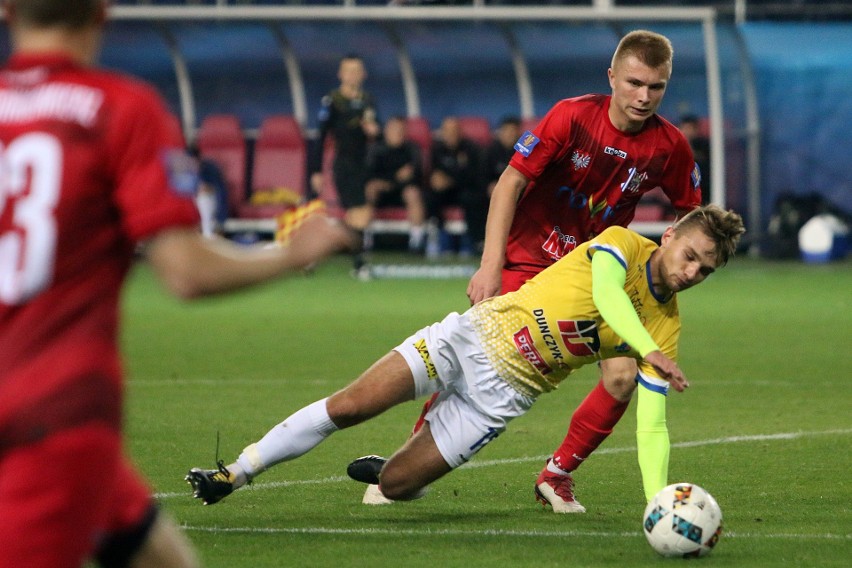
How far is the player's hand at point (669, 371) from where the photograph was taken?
5.03 metres

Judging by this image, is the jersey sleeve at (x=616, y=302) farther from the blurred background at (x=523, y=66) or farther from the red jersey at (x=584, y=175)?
the blurred background at (x=523, y=66)

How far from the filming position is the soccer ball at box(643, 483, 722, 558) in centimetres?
525

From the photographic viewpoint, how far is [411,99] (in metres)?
23.9

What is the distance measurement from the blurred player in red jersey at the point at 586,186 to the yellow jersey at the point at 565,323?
0.39 m

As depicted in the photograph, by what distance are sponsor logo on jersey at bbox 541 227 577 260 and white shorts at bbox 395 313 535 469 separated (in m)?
1.00

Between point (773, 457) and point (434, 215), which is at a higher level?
point (773, 457)

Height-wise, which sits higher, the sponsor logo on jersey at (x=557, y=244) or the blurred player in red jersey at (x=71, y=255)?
the blurred player in red jersey at (x=71, y=255)

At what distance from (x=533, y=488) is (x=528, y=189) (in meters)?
1.31

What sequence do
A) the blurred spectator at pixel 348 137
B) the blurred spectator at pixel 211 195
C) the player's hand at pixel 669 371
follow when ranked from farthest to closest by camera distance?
the blurred spectator at pixel 211 195
the blurred spectator at pixel 348 137
the player's hand at pixel 669 371

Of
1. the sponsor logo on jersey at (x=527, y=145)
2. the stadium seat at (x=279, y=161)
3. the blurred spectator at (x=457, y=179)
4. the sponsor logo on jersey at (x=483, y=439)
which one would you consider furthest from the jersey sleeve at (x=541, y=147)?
the stadium seat at (x=279, y=161)

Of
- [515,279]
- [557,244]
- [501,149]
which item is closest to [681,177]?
[557,244]

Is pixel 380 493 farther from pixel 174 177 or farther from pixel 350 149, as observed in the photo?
pixel 350 149

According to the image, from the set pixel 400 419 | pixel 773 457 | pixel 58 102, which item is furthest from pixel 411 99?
pixel 58 102

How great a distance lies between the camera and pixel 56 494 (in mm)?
2838
